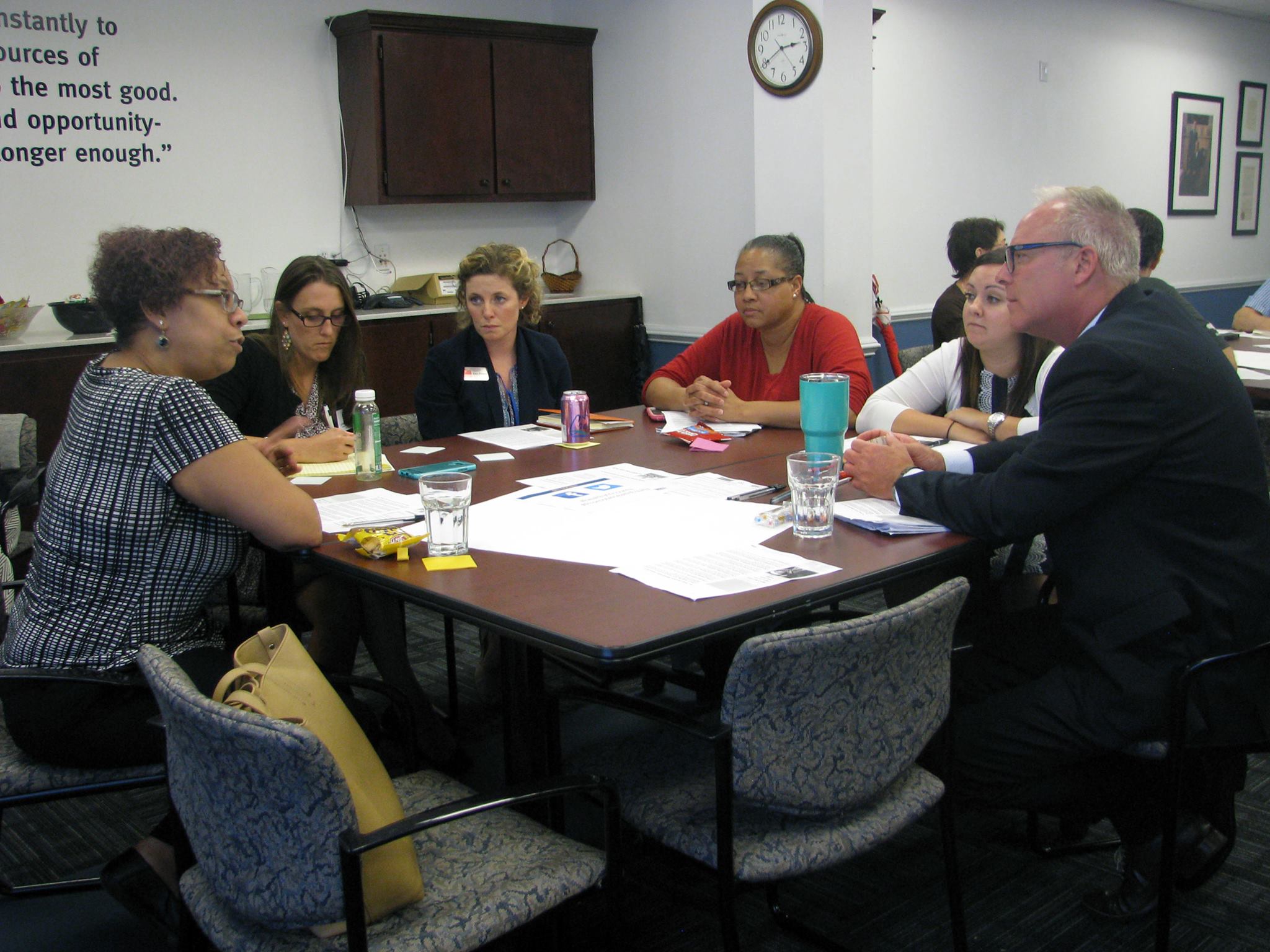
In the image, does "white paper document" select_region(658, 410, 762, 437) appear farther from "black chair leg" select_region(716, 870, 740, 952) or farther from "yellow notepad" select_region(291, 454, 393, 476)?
"black chair leg" select_region(716, 870, 740, 952)

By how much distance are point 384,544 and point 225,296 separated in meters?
0.55

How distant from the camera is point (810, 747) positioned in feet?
4.66

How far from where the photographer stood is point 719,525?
6.47ft

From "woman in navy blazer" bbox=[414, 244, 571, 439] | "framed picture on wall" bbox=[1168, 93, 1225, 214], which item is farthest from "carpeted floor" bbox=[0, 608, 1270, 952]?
"framed picture on wall" bbox=[1168, 93, 1225, 214]

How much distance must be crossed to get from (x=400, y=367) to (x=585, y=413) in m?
2.61

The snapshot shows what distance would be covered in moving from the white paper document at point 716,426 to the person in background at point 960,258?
1.36 meters

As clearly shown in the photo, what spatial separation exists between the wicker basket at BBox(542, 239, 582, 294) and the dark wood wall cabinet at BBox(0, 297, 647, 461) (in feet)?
1.19

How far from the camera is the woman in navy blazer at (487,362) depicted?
126 inches

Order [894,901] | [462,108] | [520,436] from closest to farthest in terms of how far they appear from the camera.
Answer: [894,901]
[520,436]
[462,108]

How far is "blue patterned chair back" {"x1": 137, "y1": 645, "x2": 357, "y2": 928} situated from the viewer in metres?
1.17

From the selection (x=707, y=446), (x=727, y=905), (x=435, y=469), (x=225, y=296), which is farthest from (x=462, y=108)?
(x=727, y=905)

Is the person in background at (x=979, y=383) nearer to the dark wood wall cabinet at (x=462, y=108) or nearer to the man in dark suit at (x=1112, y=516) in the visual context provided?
the man in dark suit at (x=1112, y=516)

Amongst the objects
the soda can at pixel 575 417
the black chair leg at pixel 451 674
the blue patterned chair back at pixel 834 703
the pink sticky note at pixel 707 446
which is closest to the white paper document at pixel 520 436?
the soda can at pixel 575 417

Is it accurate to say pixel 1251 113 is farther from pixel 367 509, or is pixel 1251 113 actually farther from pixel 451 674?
pixel 367 509
